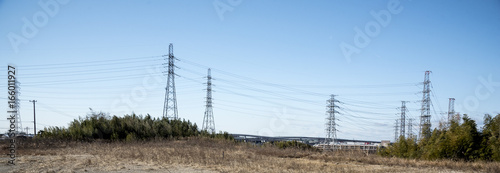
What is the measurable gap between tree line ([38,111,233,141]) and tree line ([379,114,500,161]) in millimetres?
18789

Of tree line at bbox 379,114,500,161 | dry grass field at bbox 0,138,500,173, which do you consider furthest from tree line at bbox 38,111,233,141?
tree line at bbox 379,114,500,161

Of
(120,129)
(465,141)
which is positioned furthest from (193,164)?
(120,129)

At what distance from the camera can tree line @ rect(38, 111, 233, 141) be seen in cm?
3014

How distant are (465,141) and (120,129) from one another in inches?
980

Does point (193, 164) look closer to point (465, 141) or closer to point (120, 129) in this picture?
point (465, 141)

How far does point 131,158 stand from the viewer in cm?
1828

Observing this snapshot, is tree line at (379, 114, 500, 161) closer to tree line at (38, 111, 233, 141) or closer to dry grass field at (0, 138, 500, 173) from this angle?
dry grass field at (0, 138, 500, 173)

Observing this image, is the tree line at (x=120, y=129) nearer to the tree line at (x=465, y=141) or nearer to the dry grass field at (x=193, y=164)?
the dry grass field at (x=193, y=164)

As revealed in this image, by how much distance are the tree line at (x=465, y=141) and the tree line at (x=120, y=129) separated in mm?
18789

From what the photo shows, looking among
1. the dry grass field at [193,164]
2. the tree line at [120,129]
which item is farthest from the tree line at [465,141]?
the tree line at [120,129]

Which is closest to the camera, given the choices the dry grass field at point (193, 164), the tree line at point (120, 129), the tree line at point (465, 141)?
the dry grass field at point (193, 164)

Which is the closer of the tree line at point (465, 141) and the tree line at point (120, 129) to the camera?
the tree line at point (465, 141)

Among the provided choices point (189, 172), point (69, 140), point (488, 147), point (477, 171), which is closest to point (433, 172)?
point (477, 171)

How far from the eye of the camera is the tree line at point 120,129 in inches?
1187
